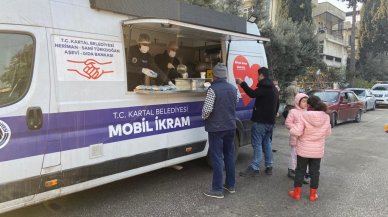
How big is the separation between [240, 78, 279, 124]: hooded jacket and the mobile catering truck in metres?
1.05

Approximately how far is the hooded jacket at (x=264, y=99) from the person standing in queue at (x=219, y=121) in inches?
38.2

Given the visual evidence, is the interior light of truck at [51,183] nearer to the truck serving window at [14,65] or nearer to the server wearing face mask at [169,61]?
the truck serving window at [14,65]

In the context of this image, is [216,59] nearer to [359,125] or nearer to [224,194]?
[224,194]


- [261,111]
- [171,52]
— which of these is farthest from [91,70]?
[261,111]

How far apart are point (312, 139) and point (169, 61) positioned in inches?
108

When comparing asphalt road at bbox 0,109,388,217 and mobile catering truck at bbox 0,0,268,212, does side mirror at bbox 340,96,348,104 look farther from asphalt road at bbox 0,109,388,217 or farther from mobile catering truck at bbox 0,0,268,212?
mobile catering truck at bbox 0,0,268,212

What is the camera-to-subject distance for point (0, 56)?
3371 mm

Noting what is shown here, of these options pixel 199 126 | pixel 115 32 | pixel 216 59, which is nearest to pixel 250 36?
pixel 216 59

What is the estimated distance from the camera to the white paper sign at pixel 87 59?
3.78 metres

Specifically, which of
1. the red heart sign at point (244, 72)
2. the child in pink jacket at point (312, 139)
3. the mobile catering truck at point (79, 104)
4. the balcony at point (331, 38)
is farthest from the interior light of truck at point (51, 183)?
the balcony at point (331, 38)

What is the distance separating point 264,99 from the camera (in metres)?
5.90

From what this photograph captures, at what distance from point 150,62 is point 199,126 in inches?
48.1

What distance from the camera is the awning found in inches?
174

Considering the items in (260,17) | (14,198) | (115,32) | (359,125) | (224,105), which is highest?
(260,17)
